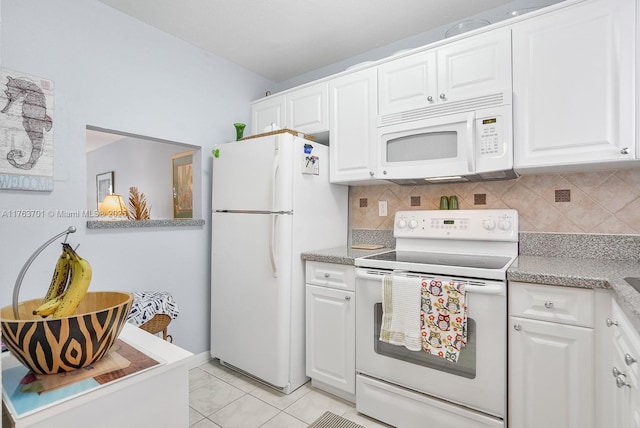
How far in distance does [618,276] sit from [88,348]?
188 cm

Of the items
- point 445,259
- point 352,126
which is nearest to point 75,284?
point 445,259

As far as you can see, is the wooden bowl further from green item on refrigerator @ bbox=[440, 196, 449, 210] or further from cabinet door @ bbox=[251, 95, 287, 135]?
cabinet door @ bbox=[251, 95, 287, 135]

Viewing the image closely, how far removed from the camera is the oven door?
1.53 metres

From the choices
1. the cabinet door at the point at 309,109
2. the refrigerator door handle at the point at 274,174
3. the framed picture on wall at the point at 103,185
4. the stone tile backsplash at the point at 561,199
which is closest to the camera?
the stone tile backsplash at the point at 561,199

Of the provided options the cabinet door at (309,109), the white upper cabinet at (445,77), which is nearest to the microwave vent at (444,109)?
the white upper cabinet at (445,77)

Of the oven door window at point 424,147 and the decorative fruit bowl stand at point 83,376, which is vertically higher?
the oven door window at point 424,147

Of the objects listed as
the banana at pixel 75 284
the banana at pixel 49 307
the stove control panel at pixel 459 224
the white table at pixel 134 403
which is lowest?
the white table at pixel 134 403

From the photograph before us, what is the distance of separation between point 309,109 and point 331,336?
1619 mm

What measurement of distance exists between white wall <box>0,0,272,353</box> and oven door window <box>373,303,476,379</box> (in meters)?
1.46

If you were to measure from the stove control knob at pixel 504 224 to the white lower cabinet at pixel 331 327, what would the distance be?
90 cm

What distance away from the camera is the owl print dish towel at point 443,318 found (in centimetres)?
156

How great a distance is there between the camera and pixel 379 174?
87.3 inches

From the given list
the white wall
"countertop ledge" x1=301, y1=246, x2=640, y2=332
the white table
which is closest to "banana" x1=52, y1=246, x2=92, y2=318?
the white table

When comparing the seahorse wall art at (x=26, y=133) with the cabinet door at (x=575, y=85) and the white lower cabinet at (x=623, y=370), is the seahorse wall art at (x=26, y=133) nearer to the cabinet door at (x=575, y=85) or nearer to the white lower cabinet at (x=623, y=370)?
the cabinet door at (x=575, y=85)
